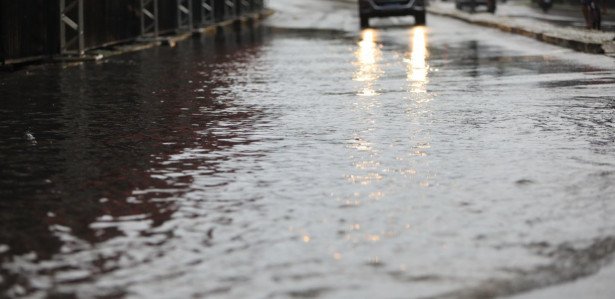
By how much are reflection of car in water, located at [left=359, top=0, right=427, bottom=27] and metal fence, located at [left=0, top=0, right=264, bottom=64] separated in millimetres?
7176

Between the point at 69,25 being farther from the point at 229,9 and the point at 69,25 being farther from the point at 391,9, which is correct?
the point at 229,9

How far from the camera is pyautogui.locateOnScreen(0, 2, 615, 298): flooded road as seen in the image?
553 cm

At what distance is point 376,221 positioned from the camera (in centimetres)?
671

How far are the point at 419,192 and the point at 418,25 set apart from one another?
30767mm

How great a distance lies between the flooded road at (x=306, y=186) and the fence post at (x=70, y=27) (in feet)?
13.7

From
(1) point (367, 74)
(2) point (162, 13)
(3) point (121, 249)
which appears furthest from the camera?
(2) point (162, 13)

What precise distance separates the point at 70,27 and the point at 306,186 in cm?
1531

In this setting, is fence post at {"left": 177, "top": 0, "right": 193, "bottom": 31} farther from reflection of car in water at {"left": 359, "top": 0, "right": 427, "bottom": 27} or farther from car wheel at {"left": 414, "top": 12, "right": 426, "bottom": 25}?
car wheel at {"left": 414, "top": 12, "right": 426, "bottom": 25}

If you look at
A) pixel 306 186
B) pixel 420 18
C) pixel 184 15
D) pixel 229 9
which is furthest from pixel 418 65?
pixel 229 9

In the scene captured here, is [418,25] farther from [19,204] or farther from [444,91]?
[19,204]

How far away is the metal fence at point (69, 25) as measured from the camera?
19500 millimetres

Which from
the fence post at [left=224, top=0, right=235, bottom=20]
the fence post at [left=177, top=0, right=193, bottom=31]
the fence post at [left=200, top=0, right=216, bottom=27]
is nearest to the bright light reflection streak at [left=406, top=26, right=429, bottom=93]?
the fence post at [left=177, top=0, right=193, bottom=31]

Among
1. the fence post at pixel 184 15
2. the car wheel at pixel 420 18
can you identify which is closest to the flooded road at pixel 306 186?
the fence post at pixel 184 15

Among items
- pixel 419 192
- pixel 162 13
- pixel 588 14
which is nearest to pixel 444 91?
pixel 419 192
